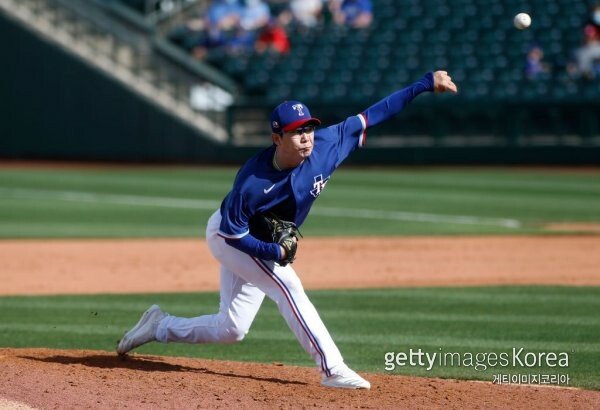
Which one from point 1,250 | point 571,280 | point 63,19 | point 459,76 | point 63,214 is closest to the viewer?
point 571,280

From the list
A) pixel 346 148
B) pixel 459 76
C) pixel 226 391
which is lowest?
pixel 226 391

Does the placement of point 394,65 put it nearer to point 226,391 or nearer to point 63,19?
point 63,19

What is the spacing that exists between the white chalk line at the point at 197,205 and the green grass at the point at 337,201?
0.05 ft

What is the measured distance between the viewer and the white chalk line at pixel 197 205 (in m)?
15.9

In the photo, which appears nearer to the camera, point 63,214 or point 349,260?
point 349,260

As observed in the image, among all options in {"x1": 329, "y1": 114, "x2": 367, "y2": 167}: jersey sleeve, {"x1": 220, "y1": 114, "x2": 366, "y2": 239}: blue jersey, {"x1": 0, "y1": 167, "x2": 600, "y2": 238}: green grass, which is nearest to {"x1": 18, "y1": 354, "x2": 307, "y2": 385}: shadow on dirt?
{"x1": 220, "y1": 114, "x2": 366, "y2": 239}: blue jersey

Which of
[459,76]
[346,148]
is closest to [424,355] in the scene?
[346,148]

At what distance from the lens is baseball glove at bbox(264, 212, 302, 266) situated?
5.66m

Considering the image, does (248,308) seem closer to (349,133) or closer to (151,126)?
(349,133)

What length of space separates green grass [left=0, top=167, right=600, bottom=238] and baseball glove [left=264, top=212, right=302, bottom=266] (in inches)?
346

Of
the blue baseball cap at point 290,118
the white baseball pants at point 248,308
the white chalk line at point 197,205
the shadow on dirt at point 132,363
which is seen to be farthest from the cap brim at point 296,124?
the white chalk line at point 197,205

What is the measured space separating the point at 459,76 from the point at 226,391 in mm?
19183

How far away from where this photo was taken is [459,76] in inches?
953

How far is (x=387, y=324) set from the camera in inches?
334
